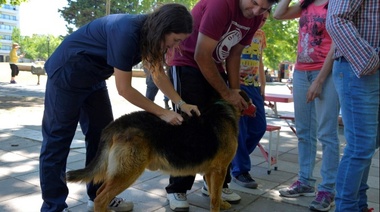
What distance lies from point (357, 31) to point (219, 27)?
1111 millimetres

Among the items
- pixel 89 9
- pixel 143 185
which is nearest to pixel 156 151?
pixel 143 185

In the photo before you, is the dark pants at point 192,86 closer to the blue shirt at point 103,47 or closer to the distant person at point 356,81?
the blue shirt at point 103,47

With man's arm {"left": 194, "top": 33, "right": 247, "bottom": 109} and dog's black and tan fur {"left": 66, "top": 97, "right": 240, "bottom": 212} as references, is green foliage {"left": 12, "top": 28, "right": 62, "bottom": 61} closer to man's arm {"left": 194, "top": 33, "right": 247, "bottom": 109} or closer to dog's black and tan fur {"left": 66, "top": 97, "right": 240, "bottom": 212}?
man's arm {"left": 194, "top": 33, "right": 247, "bottom": 109}

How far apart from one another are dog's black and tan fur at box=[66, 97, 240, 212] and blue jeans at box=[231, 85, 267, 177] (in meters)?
1.13

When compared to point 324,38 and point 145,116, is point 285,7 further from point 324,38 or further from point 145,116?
point 145,116

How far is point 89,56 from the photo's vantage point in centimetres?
291

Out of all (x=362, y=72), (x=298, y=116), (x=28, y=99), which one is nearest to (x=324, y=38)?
(x=298, y=116)

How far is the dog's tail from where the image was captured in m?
2.91

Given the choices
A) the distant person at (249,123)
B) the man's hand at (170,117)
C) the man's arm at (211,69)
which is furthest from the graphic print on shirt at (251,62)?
the man's hand at (170,117)

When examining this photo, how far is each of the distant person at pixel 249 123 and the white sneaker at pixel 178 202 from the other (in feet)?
3.30

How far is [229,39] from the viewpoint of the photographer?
11.4ft

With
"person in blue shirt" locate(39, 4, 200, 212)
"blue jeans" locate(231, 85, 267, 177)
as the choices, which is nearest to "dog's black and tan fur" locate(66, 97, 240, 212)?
"person in blue shirt" locate(39, 4, 200, 212)

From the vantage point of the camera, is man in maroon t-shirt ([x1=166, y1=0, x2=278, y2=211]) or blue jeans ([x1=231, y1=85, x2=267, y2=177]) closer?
man in maroon t-shirt ([x1=166, y1=0, x2=278, y2=211])

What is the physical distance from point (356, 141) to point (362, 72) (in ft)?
1.71
